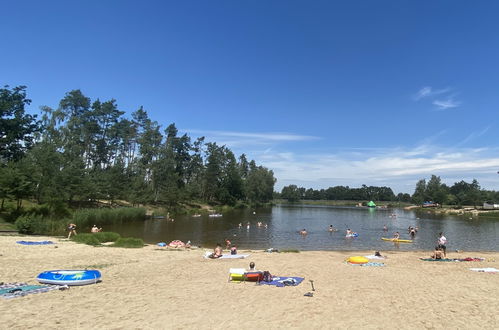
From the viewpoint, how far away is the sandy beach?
31.9 ft

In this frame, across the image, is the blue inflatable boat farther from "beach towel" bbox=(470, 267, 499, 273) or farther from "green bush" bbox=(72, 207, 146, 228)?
"green bush" bbox=(72, 207, 146, 228)

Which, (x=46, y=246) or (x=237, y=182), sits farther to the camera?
(x=237, y=182)

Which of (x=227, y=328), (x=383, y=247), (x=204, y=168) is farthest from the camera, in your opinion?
(x=204, y=168)

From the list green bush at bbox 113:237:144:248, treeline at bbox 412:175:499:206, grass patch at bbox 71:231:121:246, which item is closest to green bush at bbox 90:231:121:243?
grass patch at bbox 71:231:121:246

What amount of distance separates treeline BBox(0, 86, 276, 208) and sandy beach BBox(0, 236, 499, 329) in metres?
26.4

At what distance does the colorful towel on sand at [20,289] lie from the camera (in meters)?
11.2

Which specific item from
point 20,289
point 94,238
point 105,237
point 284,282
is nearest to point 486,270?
point 284,282

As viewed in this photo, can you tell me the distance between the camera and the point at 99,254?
2148 centimetres

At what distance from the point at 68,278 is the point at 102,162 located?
7296 cm

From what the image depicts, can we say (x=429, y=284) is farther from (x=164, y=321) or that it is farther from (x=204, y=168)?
(x=204, y=168)

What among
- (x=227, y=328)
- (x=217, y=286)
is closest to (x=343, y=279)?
(x=217, y=286)

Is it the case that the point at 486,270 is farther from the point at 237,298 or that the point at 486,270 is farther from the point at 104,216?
the point at 104,216

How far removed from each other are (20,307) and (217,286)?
24.3 feet

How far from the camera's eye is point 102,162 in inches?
3142
